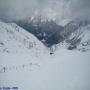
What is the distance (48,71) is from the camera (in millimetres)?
2318

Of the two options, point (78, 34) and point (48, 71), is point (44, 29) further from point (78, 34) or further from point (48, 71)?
point (48, 71)

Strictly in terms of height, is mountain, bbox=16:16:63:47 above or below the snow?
above

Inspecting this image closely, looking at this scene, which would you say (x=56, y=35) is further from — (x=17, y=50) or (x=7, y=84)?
(x=7, y=84)

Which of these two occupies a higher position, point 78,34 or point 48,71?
point 78,34

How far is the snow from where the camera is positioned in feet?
7.38

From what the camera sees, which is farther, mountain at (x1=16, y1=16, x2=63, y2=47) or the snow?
mountain at (x1=16, y1=16, x2=63, y2=47)

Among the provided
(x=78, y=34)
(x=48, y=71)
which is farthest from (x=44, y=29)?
(x=48, y=71)

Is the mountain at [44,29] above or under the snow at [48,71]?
above

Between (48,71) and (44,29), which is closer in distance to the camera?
(48,71)

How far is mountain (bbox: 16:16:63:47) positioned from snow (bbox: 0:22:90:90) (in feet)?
0.51

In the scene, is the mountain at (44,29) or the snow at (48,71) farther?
the mountain at (44,29)

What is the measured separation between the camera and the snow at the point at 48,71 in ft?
7.38

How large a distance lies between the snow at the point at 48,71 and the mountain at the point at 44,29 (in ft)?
0.51

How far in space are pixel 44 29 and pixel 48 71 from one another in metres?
0.65
